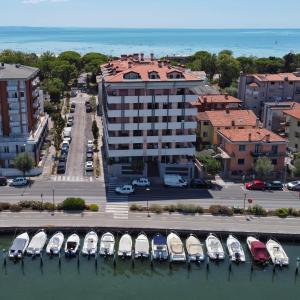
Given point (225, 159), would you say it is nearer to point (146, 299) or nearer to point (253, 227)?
point (253, 227)

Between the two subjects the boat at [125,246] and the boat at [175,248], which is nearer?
the boat at [175,248]

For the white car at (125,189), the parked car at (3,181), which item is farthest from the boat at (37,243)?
the parked car at (3,181)

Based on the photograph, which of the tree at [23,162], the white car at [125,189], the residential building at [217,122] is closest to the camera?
the white car at [125,189]

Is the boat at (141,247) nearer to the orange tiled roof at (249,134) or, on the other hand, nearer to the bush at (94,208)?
the bush at (94,208)

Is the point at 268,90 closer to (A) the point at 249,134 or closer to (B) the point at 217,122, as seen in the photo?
(B) the point at 217,122

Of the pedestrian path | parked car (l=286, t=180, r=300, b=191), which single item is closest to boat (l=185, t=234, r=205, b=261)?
the pedestrian path

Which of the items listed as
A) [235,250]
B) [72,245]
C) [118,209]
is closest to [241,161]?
[118,209]

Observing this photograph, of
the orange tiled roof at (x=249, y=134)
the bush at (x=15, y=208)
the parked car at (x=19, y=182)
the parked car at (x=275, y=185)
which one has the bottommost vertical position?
the parked car at (x=275, y=185)

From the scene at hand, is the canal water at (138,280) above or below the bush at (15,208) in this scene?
below
